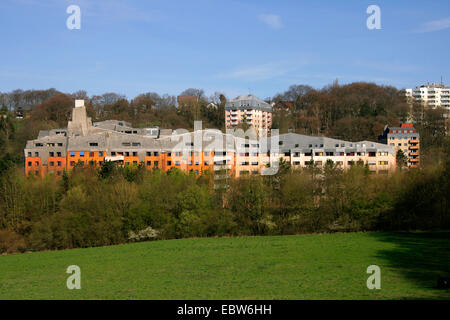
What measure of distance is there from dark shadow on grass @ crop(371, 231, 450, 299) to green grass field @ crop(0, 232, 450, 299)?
5 centimetres

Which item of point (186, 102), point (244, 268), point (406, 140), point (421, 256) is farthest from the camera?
point (186, 102)

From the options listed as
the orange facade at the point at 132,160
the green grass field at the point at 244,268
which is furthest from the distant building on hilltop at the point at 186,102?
the green grass field at the point at 244,268

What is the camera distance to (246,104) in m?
122

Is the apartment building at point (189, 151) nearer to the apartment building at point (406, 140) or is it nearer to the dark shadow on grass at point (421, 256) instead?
the apartment building at point (406, 140)

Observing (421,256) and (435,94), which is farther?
(435,94)

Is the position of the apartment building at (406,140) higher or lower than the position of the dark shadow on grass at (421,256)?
higher

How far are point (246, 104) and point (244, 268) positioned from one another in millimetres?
93001

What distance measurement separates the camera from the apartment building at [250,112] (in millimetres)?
117000

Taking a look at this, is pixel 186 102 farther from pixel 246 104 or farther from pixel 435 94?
pixel 435 94

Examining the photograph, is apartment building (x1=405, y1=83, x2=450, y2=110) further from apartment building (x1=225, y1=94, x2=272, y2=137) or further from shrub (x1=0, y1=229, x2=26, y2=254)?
shrub (x1=0, y1=229, x2=26, y2=254)

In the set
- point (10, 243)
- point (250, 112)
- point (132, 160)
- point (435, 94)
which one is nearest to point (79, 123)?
point (132, 160)

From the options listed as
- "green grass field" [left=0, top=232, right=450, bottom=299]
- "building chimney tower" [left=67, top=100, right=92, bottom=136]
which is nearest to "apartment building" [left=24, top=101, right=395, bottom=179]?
"building chimney tower" [left=67, top=100, right=92, bottom=136]

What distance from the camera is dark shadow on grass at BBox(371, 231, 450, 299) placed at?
79.9ft

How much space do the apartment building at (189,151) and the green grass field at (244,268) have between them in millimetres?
28672
